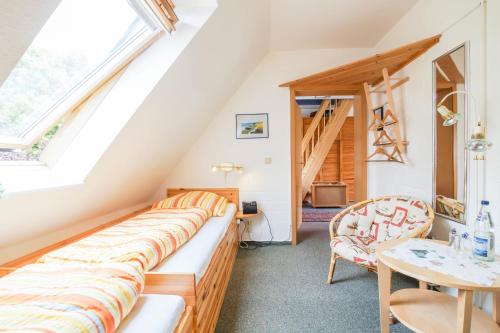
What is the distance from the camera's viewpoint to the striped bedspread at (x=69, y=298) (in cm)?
72

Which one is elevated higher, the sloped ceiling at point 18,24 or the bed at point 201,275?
the sloped ceiling at point 18,24

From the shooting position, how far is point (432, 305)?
1.32m

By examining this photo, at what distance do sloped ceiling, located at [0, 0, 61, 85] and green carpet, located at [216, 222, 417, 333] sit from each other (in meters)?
1.90

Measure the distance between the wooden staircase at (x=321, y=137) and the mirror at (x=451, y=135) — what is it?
332 centimetres

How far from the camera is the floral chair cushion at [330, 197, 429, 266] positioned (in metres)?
1.83

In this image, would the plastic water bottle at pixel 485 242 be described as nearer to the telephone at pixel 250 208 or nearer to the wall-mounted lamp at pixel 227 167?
the telephone at pixel 250 208

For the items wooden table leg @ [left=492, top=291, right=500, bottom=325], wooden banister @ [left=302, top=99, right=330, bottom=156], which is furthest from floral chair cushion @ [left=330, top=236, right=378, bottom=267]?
wooden banister @ [left=302, top=99, right=330, bottom=156]

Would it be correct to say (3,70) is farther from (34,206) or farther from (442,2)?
(442,2)

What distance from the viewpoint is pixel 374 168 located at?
2.89m

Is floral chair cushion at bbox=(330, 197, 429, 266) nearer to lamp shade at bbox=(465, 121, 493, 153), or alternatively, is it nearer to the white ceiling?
lamp shade at bbox=(465, 121, 493, 153)

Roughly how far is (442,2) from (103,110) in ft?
9.44

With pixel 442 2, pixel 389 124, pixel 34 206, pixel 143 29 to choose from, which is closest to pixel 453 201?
Result: pixel 389 124

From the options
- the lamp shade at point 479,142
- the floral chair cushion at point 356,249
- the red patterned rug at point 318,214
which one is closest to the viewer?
the lamp shade at point 479,142

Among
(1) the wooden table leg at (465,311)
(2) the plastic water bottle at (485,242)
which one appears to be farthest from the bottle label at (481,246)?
(1) the wooden table leg at (465,311)
